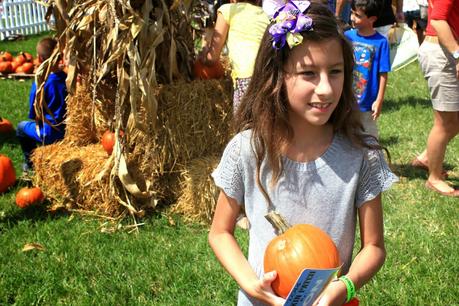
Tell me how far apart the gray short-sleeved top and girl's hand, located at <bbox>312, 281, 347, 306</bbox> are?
234 mm

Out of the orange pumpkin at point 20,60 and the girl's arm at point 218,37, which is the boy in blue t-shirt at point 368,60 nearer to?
the girl's arm at point 218,37

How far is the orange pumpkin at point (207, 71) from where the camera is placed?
538cm

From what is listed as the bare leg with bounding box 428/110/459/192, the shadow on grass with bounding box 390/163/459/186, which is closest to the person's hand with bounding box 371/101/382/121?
the bare leg with bounding box 428/110/459/192

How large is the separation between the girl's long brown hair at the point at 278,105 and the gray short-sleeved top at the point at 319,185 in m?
0.03

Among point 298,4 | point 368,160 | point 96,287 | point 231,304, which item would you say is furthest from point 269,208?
point 96,287

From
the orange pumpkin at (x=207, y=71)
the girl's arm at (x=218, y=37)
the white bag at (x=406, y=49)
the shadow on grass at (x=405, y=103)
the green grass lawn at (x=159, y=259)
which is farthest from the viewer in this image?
the white bag at (x=406, y=49)

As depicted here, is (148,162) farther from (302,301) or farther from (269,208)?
(302,301)

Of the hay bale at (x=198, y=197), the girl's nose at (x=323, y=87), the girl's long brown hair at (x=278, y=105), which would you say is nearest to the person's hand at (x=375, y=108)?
the hay bale at (x=198, y=197)

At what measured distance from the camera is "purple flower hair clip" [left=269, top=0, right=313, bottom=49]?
2039mm

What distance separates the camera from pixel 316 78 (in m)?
2.06

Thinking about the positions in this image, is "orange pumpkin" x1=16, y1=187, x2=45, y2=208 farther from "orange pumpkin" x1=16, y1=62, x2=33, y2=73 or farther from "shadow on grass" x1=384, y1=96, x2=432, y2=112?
"orange pumpkin" x1=16, y1=62, x2=33, y2=73

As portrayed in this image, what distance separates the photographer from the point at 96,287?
151 inches

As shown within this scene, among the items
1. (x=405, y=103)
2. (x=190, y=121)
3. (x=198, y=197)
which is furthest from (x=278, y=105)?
(x=405, y=103)

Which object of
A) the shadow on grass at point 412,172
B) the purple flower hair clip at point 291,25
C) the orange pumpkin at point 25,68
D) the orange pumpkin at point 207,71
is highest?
the purple flower hair clip at point 291,25
